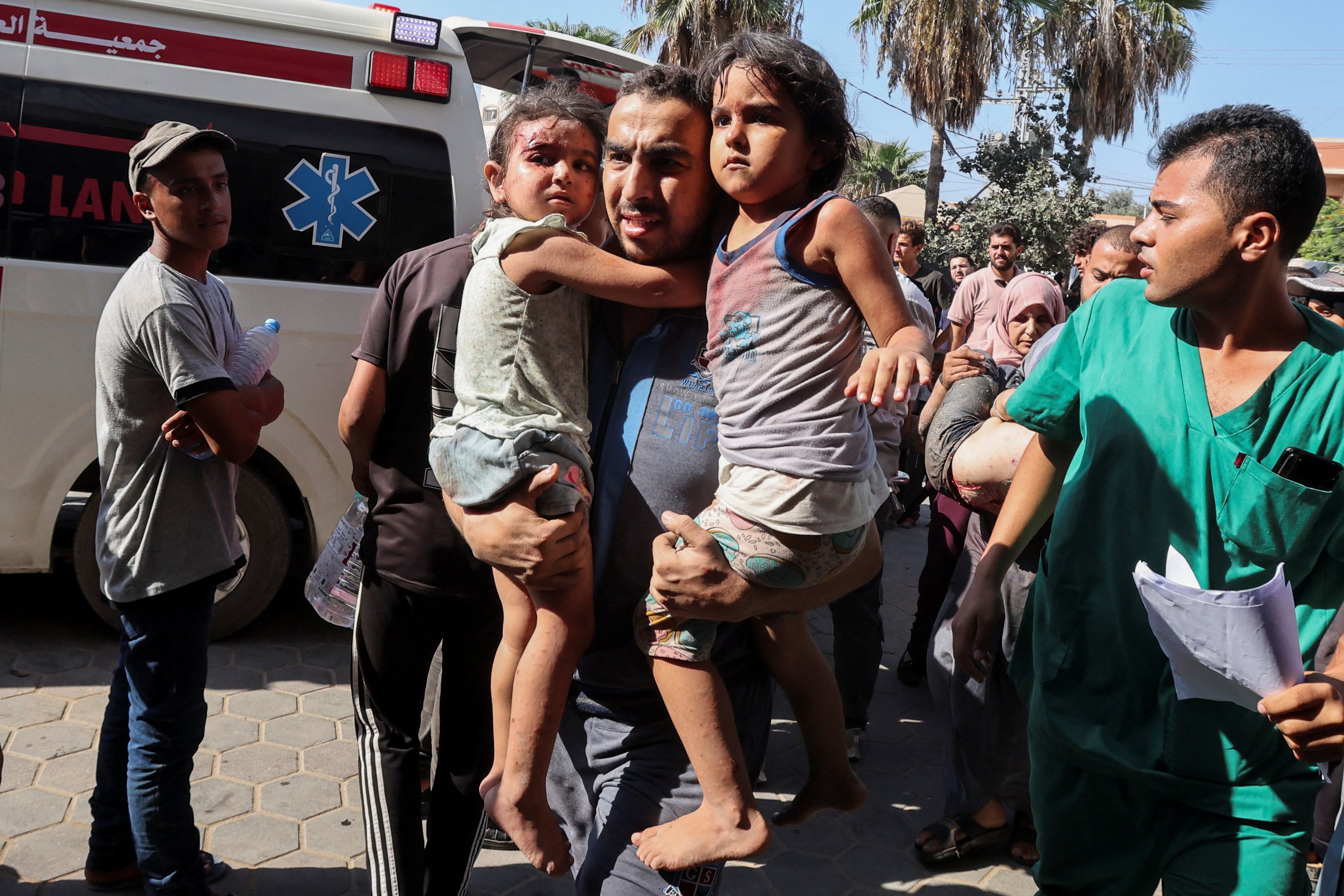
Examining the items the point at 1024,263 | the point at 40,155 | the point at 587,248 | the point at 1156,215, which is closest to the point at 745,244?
the point at 587,248

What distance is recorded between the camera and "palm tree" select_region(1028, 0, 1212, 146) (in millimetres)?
17703

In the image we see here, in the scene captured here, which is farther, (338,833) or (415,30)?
(415,30)

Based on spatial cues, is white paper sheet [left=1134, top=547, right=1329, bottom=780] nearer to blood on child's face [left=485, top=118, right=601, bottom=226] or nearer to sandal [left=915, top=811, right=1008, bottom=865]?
blood on child's face [left=485, top=118, right=601, bottom=226]

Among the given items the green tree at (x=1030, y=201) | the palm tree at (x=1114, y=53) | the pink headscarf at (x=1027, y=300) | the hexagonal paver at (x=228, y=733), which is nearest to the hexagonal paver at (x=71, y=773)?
the hexagonal paver at (x=228, y=733)

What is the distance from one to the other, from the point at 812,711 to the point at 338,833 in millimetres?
2127

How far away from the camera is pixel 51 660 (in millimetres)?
4406

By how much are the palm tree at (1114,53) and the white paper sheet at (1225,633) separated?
59.2 feet

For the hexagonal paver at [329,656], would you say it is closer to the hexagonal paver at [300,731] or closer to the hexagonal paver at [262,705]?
the hexagonal paver at [262,705]

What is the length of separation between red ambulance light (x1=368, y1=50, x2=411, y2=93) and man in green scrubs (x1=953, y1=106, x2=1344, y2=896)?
326 cm

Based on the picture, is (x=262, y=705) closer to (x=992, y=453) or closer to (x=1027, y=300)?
(x=992, y=453)

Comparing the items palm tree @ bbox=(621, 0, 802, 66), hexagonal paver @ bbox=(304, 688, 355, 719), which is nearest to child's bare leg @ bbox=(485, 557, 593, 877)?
Answer: hexagonal paver @ bbox=(304, 688, 355, 719)

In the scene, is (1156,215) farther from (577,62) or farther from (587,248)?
(577,62)

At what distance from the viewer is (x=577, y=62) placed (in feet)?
16.2

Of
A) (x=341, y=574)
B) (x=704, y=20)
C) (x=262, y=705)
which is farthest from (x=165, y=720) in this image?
(x=704, y=20)
